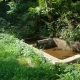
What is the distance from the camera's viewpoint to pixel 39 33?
39.6 ft

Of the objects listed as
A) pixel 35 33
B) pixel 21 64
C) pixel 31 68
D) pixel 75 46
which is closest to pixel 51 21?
pixel 35 33

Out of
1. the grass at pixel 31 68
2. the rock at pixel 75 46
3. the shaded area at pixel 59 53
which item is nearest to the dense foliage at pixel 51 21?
the rock at pixel 75 46

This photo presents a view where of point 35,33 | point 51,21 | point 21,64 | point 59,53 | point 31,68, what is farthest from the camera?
point 35,33

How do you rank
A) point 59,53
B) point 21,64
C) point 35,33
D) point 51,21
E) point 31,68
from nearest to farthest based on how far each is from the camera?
point 31,68
point 21,64
point 59,53
point 51,21
point 35,33

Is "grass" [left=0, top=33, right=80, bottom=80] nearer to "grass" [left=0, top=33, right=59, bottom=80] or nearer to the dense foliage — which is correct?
"grass" [left=0, top=33, right=59, bottom=80]

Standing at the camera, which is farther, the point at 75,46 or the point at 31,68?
the point at 75,46

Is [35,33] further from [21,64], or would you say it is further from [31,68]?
[31,68]

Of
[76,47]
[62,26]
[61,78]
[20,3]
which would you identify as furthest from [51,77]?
[20,3]

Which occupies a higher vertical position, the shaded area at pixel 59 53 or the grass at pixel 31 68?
the grass at pixel 31 68

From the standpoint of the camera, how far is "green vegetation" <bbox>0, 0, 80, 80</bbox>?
6105mm

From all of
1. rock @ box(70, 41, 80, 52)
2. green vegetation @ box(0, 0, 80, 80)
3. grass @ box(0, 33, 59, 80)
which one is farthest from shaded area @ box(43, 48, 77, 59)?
grass @ box(0, 33, 59, 80)

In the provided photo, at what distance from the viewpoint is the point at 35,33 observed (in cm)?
1219

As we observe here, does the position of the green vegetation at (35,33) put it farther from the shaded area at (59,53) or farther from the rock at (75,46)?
Result: the shaded area at (59,53)

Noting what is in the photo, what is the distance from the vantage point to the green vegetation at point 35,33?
20.0 feet
